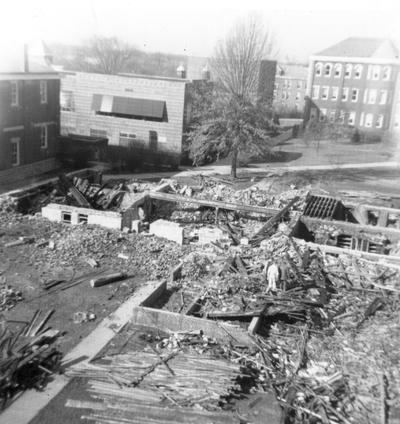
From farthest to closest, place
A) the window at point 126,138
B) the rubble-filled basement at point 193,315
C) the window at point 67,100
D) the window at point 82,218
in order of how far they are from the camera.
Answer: the window at point 67,100, the window at point 126,138, the window at point 82,218, the rubble-filled basement at point 193,315

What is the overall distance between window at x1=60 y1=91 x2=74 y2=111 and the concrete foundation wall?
20490 millimetres

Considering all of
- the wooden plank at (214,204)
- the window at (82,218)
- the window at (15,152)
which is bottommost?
the window at (82,218)

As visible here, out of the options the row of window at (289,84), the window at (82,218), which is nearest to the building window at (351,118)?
the row of window at (289,84)

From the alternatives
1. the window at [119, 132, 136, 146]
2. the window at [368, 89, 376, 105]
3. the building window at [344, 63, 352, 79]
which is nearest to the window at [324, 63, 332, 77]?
the building window at [344, 63, 352, 79]

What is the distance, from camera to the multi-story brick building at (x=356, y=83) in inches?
2515

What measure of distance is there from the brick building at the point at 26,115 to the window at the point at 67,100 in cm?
609

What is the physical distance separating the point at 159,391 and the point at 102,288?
7.34 meters

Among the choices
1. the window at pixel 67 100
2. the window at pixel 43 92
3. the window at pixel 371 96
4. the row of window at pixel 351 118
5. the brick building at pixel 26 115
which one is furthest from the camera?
the row of window at pixel 351 118

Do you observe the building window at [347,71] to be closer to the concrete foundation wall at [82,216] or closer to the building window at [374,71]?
the building window at [374,71]

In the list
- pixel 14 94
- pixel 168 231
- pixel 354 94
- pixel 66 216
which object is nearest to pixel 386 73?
pixel 354 94

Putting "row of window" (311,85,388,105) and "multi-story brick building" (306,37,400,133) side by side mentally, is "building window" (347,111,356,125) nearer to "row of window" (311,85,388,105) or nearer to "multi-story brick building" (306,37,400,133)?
"multi-story brick building" (306,37,400,133)

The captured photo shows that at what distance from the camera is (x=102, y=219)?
83.2ft

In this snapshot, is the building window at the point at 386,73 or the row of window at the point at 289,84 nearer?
the building window at the point at 386,73

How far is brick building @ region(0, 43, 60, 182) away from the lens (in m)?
33.0
